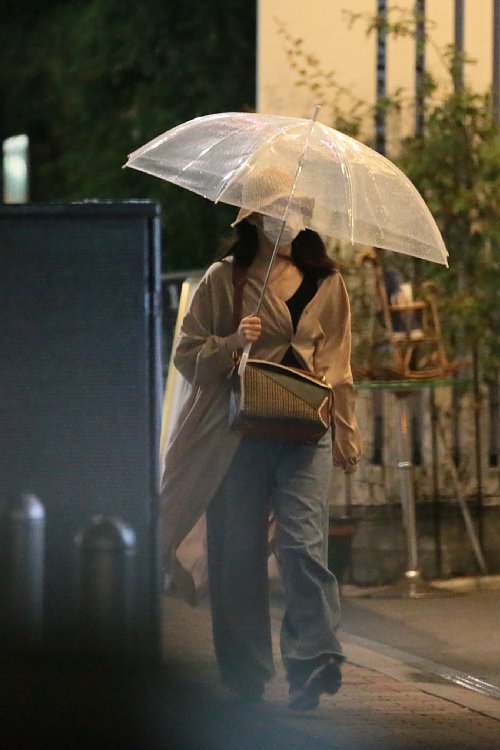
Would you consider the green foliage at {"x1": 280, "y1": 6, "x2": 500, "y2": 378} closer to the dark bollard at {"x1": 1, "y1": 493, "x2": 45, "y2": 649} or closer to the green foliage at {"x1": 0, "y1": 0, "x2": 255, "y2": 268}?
the dark bollard at {"x1": 1, "y1": 493, "x2": 45, "y2": 649}

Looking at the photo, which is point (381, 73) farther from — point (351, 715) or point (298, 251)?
point (351, 715)

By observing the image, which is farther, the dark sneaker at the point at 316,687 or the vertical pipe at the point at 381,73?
the vertical pipe at the point at 381,73

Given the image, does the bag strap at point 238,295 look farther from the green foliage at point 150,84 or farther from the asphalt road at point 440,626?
the green foliage at point 150,84

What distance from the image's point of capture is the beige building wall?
8352 millimetres

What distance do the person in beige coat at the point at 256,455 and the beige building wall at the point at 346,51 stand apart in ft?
9.97

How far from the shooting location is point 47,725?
4121mm

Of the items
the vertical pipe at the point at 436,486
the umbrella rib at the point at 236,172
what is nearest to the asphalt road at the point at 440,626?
the vertical pipe at the point at 436,486

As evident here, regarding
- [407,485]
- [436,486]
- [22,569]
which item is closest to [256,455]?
[22,569]

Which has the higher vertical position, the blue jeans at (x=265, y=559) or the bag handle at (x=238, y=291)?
the bag handle at (x=238, y=291)

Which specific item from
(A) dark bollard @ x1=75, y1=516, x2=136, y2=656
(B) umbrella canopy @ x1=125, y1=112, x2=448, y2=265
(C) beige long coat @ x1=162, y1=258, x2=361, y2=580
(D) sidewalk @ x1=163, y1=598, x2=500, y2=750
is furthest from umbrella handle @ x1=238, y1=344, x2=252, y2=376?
(A) dark bollard @ x1=75, y1=516, x2=136, y2=656

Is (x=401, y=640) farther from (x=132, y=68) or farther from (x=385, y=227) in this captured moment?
→ (x=132, y=68)

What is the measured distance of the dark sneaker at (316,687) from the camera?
527 centimetres

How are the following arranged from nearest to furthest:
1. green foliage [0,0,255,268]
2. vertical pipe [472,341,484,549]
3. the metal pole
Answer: the metal pole
vertical pipe [472,341,484,549]
green foliage [0,0,255,268]

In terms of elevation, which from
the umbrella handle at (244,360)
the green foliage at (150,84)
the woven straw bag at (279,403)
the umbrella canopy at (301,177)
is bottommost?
the woven straw bag at (279,403)
